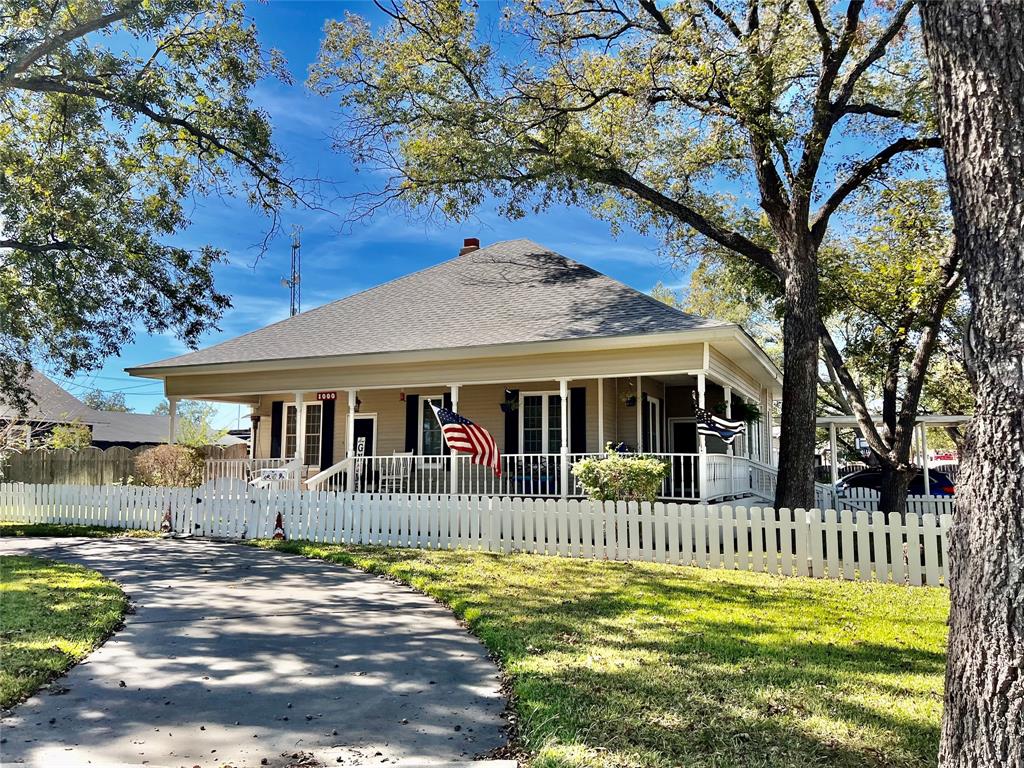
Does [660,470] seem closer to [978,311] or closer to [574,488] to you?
[574,488]

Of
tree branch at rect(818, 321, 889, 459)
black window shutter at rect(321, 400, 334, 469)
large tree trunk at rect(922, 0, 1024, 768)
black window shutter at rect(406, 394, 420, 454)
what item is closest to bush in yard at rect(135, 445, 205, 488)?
black window shutter at rect(321, 400, 334, 469)

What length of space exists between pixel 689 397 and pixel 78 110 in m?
16.0

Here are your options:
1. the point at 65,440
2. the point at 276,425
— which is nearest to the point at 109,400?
the point at 65,440

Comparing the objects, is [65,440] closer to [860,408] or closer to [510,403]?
[510,403]

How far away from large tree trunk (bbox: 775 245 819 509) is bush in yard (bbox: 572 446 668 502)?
2736mm

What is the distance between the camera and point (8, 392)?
1644 cm

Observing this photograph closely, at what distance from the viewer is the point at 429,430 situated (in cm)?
1769

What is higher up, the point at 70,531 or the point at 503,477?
the point at 503,477

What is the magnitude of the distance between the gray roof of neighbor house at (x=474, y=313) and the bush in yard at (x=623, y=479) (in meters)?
2.62

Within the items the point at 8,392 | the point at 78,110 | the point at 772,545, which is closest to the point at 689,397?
the point at 772,545

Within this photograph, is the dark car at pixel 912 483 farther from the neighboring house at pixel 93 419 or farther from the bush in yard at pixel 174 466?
the neighboring house at pixel 93 419

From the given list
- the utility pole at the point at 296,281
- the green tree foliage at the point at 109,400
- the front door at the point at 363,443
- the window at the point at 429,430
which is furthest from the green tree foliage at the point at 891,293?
the green tree foliage at the point at 109,400

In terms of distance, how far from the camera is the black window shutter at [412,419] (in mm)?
17578

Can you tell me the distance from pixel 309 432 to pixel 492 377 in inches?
283
